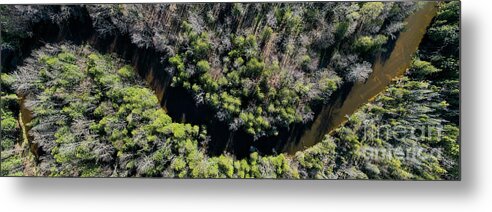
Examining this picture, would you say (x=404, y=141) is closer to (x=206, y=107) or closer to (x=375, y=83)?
(x=375, y=83)

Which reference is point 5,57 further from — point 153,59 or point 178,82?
point 178,82

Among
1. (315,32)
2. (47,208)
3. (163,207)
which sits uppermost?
(315,32)

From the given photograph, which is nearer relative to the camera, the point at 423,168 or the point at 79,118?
the point at 423,168

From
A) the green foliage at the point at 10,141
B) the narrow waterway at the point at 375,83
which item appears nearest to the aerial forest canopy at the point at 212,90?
the green foliage at the point at 10,141

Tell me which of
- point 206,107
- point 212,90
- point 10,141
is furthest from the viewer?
point 206,107

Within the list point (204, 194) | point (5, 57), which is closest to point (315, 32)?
point (204, 194)

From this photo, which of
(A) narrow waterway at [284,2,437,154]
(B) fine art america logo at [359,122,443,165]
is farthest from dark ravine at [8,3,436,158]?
→ (B) fine art america logo at [359,122,443,165]


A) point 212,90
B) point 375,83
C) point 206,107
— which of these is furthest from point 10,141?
point 375,83
